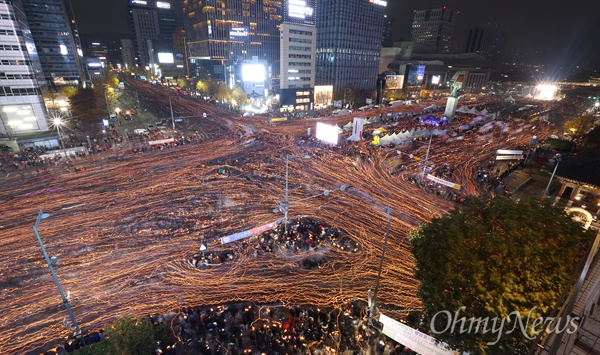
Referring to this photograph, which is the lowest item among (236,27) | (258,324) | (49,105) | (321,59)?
(258,324)

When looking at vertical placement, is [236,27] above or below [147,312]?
above

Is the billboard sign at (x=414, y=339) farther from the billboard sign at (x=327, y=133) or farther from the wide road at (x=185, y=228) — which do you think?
the billboard sign at (x=327, y=133)

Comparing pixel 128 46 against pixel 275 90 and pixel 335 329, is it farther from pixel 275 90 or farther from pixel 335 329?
pixel 335 329

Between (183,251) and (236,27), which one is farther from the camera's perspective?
(236,27)

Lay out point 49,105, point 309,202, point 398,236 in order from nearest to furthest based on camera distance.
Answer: point 398,236
point 309,202
point 49,105

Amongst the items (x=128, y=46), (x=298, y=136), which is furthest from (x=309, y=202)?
(x=128, y=46)

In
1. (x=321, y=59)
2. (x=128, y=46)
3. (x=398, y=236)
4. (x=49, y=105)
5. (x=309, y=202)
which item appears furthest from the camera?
(x=128, y=46)

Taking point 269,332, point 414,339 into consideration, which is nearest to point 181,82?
point 269,332

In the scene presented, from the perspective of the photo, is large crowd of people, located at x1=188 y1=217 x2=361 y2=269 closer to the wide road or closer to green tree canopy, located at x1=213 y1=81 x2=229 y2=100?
the wide road
